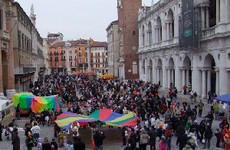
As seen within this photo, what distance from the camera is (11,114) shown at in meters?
25.0

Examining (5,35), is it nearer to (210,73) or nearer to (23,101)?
(23,101)

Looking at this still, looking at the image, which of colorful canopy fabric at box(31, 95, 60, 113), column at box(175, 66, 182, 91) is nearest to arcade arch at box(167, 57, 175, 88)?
column at box(175, 66, 182, 91)

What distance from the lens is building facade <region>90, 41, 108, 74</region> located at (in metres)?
123

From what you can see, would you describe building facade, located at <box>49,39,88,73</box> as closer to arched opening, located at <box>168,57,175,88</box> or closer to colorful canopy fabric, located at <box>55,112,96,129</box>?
arched opening, located at <box>168,57,175,88</box>

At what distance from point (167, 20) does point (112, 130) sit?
86.5 feet

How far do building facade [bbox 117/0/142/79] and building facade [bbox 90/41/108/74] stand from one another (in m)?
54.3

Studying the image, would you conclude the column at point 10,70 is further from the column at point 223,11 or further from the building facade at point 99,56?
the building facade at point 99,56

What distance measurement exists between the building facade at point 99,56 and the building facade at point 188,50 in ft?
210

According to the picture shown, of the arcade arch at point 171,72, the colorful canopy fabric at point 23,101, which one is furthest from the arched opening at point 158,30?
the colorful canopy fabric at point 23,101

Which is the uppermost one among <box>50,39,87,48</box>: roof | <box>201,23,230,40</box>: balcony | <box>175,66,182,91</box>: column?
<box>50,39,87,48</box>: roof

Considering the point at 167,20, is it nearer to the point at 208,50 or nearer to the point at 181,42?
the point at 181,42

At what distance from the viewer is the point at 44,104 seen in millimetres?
26656

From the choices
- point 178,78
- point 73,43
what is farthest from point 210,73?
point 73,43

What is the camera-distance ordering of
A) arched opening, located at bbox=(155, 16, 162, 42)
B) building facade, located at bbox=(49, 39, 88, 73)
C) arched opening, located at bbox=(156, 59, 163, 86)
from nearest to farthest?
arched opening, located at bbox=(155, 16, 162, 42) < arched opening, located at bbox=(156, 59, 163, 86) < building facade, located at bbox=(49, 39, 88, 73)
